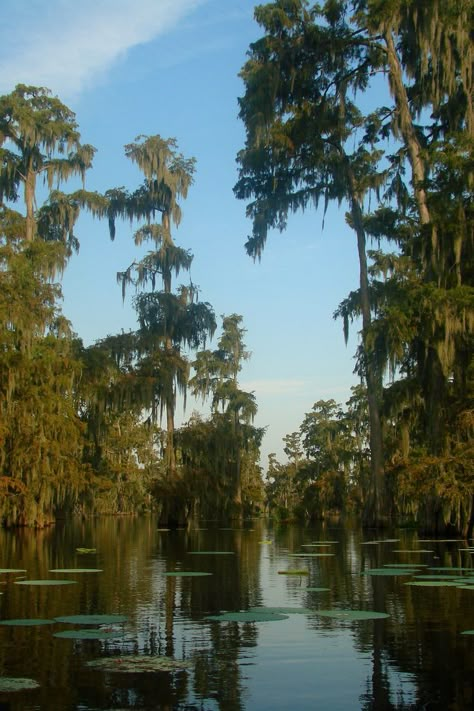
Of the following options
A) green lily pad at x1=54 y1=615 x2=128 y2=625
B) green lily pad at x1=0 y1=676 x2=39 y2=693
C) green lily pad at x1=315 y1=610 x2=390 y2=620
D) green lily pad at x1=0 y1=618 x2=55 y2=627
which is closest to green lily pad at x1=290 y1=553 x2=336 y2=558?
green lily pad at x1=315 y1=610 x2=390 y2=620

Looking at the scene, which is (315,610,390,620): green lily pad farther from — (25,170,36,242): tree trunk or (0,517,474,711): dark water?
(25,170,36,242): tree trunk

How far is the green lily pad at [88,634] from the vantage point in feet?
18.5

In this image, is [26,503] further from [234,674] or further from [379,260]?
[234,674]

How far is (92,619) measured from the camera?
6.31 metres

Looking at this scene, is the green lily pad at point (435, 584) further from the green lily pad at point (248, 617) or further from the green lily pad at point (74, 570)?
the green lily pad at point (74, 570)

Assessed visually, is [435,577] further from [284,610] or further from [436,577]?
[284,610]

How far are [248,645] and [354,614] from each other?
4.37ft

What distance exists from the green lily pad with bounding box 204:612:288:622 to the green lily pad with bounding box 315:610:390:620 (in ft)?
1.28

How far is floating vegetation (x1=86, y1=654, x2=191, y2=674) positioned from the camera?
15.5 feet

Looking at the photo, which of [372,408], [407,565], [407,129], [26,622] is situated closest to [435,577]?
[407,565]

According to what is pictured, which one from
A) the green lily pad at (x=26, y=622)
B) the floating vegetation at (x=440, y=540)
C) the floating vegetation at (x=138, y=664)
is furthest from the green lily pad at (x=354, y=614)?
the floating vegetation at (x=440, y=540)

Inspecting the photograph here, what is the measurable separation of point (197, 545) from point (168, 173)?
2312cm

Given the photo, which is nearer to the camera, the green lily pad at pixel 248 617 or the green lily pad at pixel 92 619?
the green lily pad at pixel 92 619

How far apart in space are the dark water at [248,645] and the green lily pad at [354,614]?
0.17ft
